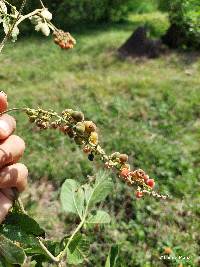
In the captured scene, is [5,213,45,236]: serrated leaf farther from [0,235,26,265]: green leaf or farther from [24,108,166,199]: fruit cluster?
[24,108,166,199]: fruit cluster

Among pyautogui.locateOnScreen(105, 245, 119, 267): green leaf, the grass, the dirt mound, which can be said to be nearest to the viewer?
pyautogui.locateOnScreen(105, 245, 119, 267): green leaf

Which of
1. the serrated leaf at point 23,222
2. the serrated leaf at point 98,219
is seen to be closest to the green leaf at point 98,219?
the serrated leaf at point 98,219

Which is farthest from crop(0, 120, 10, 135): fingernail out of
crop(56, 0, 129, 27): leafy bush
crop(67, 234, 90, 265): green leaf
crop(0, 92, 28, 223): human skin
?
crop(56, 0, 129, 27): leafy bush

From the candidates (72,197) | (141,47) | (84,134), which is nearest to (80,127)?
(84,134)

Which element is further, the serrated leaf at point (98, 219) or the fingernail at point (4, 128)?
the serrated leaf at point (98, 219)

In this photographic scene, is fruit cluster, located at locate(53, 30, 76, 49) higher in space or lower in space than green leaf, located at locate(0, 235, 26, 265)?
higher

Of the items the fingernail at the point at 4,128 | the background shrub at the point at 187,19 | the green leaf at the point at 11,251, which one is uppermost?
the fingernail at the point at 4,128

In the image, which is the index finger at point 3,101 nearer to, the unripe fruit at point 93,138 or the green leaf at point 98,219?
the unripe fruit at point 93,138
